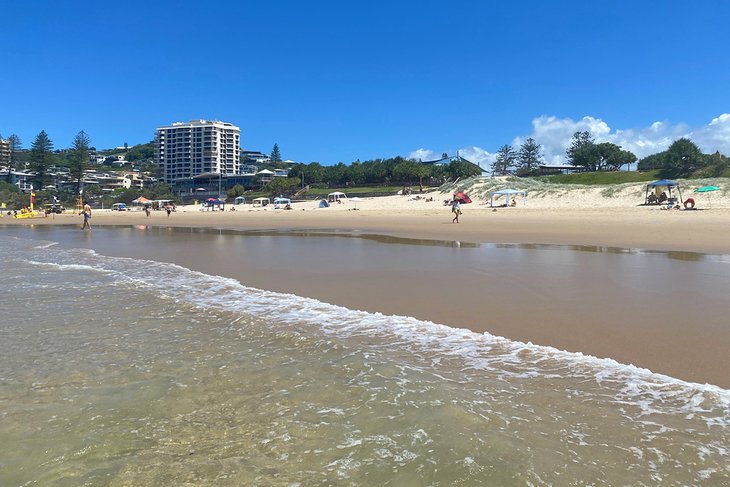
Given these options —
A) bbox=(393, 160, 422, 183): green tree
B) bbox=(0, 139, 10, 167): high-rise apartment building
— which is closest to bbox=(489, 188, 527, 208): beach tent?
bbox=(393, 160, 422, 183): green tree

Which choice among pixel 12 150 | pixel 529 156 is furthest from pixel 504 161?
pixel 12 150

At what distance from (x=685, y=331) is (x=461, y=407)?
10.6 feet

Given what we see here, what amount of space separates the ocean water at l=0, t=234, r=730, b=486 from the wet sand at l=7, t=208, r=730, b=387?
63 cm

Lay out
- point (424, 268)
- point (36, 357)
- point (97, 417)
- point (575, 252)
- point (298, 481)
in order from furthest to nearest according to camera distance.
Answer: point (575, 252)
point (424, 268)
point (36, 357)
point (97, 417)
point (298, 481)

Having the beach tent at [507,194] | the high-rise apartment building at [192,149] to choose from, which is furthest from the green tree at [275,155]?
the beach tent at [507,194]

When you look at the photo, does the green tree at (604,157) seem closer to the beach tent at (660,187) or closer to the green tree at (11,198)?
the beach tent at (660,187)

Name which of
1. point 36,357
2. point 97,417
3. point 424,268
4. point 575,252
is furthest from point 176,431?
point 575,252

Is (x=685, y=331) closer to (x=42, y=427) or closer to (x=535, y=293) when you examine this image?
(x=535, y=293)

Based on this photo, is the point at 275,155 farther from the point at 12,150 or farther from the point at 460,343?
Answer: the point at 460,343

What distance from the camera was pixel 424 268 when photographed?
10.1 metres

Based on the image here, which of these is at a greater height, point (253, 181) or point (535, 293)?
point (253, 181)

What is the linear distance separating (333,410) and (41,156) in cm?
11435

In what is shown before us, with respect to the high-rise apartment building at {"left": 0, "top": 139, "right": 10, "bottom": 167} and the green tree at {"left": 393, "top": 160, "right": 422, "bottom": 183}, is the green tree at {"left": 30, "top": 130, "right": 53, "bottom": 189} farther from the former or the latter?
the green tree at {"left": 393, "top": 160, "right": 422, "bottom": 183}

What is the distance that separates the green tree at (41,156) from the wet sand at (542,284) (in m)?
98.2
